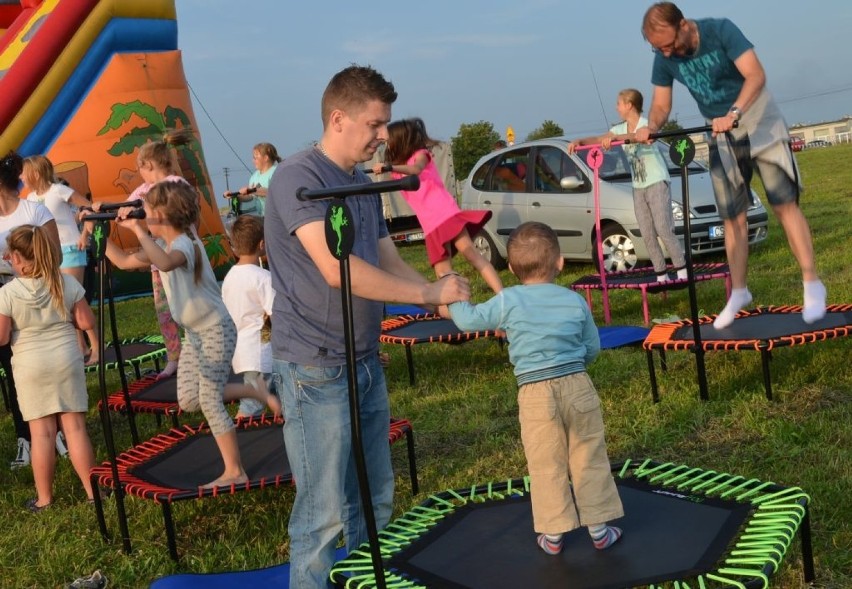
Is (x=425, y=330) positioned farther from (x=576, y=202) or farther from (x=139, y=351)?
A: (x=576, y=202)

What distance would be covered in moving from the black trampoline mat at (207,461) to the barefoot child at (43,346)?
1.64ft

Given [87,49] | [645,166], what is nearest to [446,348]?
[645,166]

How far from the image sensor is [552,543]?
9.98 feet

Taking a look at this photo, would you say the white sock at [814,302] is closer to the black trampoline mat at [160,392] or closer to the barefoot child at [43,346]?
the black trampoline mat at [160,392]

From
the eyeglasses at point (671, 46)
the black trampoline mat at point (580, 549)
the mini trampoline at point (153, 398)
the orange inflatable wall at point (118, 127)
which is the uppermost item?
the orange inflatable wall at point (118, 127)

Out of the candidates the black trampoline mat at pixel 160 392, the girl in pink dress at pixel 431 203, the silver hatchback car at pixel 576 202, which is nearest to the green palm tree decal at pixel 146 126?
the silver hatchback car at pixel 576 202

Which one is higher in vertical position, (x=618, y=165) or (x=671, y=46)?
(x=671, y=46)

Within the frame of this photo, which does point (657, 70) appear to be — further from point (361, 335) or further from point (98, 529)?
point (98, 529)

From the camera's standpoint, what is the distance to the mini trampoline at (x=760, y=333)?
4.91 m

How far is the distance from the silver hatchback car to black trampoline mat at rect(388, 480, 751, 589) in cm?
606

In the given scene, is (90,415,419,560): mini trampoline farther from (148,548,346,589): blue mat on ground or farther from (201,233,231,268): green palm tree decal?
(201,233,231,268): green palm tree decal

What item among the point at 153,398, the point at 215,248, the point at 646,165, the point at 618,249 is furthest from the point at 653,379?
the point at 215,248

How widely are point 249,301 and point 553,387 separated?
2514 mm

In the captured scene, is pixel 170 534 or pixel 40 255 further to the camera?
pixel 40 255
